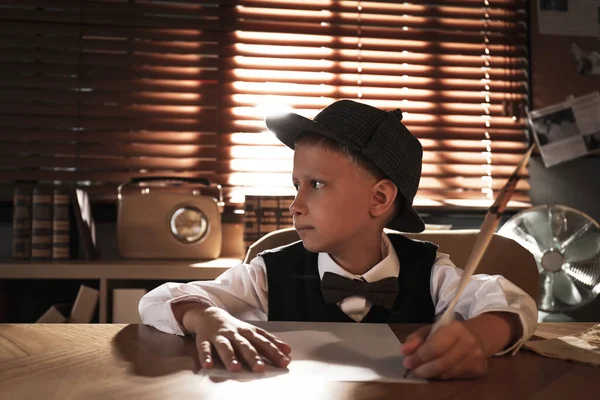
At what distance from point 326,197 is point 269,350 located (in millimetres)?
484

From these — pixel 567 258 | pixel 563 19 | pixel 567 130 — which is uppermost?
pixel 563 19

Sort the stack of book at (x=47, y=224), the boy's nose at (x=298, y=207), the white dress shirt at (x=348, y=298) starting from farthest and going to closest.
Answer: the stack of book at (x=47, y=224), the boy's nose at (x=298, y=207), the white dress shirt at (x=348, y=298)

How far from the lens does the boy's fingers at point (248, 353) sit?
1.96ft

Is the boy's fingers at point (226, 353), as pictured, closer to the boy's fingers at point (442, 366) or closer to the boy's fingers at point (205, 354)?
the boy's fingers at point (205, 354)

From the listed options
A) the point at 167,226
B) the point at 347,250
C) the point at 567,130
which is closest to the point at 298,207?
the point at 347,250

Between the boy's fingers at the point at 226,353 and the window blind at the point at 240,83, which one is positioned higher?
the window blind at the point at 240,83

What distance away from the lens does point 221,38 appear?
2609mm

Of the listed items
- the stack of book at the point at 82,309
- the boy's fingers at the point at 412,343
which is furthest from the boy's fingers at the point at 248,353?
the stack of book at the point at 82,309

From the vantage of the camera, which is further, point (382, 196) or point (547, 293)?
point (547, 293)

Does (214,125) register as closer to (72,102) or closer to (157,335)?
(72,102)

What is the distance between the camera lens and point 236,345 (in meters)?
0.64

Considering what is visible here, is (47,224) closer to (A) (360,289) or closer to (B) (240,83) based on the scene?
(B) (240,83)

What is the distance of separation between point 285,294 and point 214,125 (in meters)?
1.56

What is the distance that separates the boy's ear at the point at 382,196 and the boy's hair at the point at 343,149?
0.6 inches
